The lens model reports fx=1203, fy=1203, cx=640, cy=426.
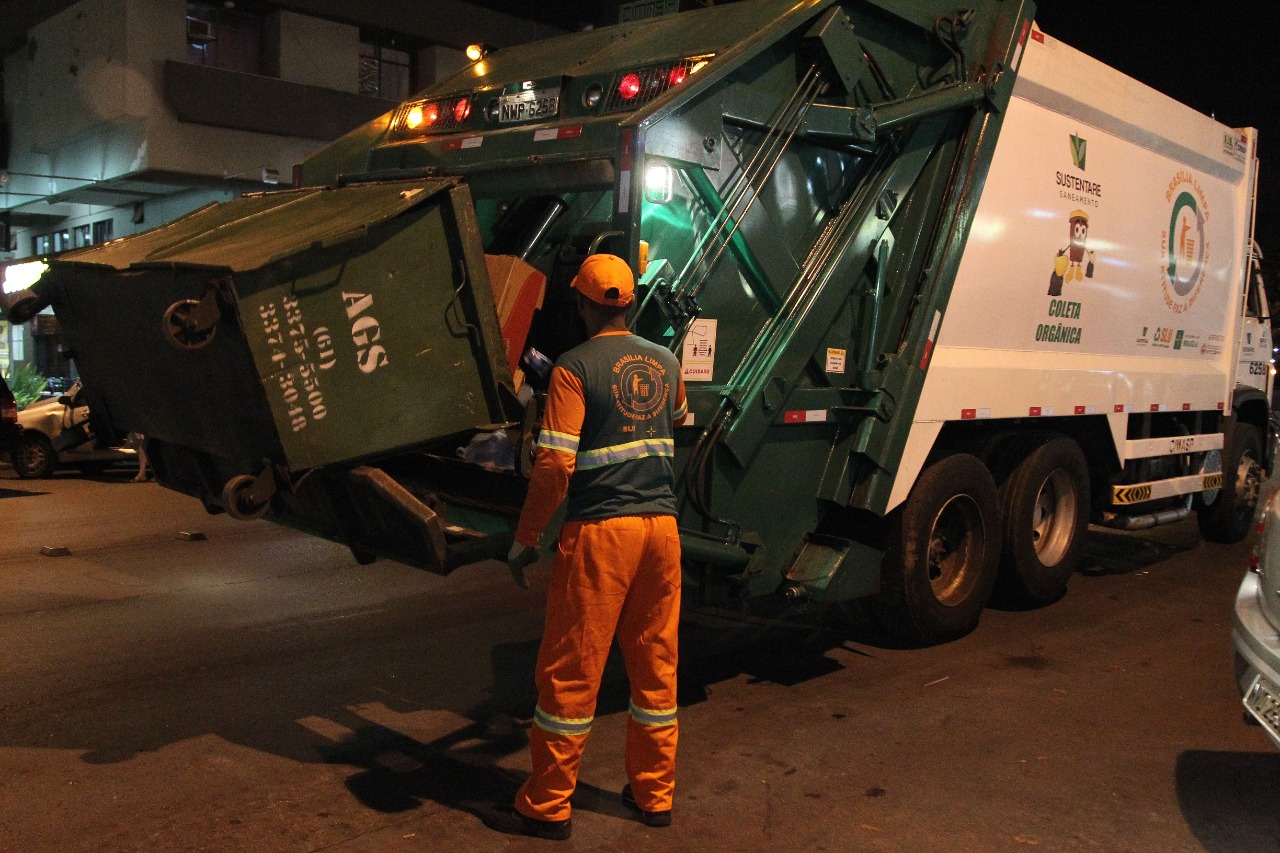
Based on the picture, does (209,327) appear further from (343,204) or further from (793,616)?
(793,616)

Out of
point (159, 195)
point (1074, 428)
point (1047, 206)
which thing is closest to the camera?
point (1047, 206)

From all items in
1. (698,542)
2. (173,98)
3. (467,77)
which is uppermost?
(173,98)

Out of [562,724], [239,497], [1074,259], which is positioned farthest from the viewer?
[1074,259]

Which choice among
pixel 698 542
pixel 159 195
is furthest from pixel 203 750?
pixel 159 195

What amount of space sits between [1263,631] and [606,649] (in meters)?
2.20

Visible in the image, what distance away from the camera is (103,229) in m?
24.3

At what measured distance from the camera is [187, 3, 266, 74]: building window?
838 inches

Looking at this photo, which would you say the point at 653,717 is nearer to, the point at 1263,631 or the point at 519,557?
the point at 519,557

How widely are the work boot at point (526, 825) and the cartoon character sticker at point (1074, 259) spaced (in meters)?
4.33

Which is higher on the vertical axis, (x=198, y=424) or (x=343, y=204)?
(x=343, y=204)

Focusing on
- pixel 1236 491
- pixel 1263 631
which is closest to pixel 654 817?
pixel 1263 631

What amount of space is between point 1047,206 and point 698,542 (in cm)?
314

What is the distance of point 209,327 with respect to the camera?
3867 millimetres

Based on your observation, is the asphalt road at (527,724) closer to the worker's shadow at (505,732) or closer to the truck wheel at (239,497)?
the worker's shadow at (505,732)
